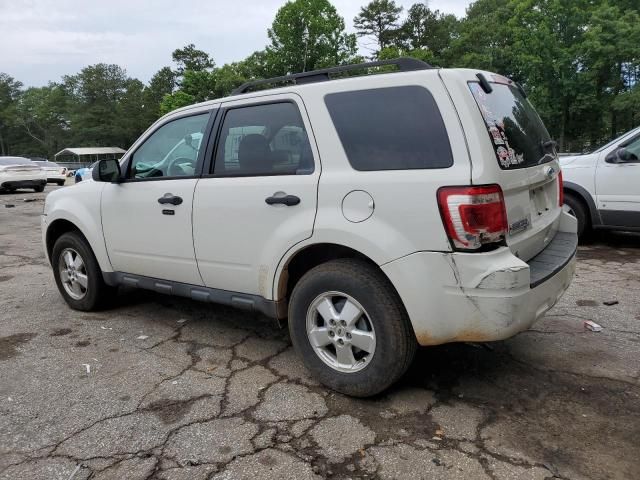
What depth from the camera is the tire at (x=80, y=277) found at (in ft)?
14.9

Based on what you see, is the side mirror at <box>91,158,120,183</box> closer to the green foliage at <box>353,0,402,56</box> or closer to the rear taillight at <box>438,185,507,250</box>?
the rear taillight at <box>438,185,507,250</box>

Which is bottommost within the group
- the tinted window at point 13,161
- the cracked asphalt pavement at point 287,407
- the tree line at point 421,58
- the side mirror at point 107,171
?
the cracked asphalt pavement at point 287,407

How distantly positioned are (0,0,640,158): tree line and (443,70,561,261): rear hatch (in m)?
11.6

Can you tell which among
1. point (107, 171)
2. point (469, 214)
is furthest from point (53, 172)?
point (469, 214)

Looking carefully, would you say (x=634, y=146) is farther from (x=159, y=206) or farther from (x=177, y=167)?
(x=159, y=206)

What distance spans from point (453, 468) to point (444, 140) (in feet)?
5.20

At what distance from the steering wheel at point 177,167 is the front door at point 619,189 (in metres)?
5.31

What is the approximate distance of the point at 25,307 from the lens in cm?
501

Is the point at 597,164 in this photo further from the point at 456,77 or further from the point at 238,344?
the point at 238,344

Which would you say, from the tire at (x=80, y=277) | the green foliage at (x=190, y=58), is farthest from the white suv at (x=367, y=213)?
the green foliage at (x=190, y=58)

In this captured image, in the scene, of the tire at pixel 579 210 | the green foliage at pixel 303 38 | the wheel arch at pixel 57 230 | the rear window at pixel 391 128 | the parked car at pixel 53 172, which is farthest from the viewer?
the green foliage at pixel 303 38

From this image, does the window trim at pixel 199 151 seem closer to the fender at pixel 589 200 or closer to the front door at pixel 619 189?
the fender at pixel 589 200

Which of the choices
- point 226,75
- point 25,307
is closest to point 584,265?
point 25,307

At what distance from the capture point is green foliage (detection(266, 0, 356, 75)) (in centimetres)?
5419
